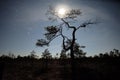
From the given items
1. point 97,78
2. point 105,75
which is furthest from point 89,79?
point 105,75

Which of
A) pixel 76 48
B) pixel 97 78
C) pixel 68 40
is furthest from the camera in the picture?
pixel 76 48

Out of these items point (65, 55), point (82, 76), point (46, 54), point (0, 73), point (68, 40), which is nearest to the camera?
point (0, 73)

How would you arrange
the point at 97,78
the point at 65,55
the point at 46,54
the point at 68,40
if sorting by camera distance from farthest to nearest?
the point at 65,55, the point at 46,54, the point at 68,40, the point at 97,78

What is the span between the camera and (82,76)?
69.4ft

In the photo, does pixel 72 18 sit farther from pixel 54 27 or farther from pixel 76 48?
pixel 76 48

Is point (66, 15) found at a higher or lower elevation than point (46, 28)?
higher

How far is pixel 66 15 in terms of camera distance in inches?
1105

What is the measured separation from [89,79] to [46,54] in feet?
65.5

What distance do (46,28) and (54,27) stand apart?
141 cm

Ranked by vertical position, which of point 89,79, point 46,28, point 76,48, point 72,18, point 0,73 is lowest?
point 89,79

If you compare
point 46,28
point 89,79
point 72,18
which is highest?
point 72,18

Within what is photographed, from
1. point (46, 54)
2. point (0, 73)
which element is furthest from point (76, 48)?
point (0, 73)

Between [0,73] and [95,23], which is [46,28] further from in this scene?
[0,73]

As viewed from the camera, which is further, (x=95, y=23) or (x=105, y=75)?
(x=95, y=23)
